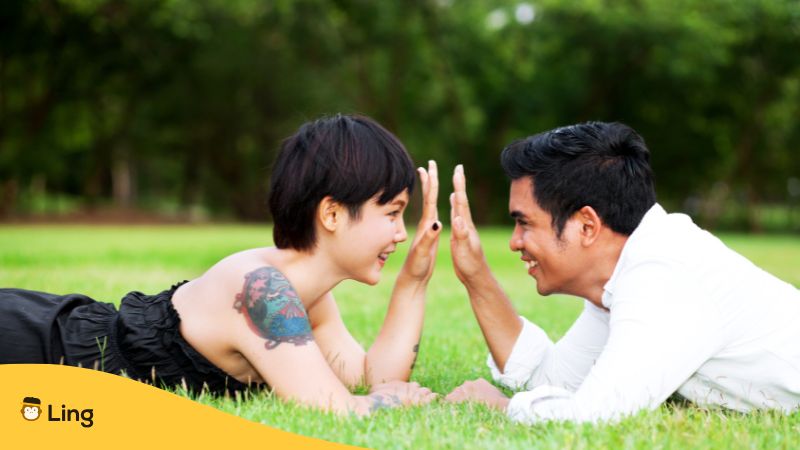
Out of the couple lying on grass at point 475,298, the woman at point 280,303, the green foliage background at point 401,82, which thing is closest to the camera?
the couple lying on grass at point 475,298

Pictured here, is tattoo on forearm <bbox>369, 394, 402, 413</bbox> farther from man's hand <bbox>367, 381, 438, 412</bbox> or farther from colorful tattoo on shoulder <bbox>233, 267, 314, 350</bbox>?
colorful tattoo on shoulder <bbox>233, 267, 314, 350</bbox>

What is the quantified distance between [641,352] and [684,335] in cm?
23

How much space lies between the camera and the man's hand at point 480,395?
12.5 ft

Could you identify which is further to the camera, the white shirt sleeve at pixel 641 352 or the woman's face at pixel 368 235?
the woman's face at pixel 368 235

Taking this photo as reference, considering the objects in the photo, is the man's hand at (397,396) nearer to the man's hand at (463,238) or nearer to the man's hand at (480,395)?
the man's hand at (480,395)

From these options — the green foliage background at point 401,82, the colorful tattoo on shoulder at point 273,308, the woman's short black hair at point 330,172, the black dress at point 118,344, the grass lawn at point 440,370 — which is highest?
the green foliage background at point 401,82

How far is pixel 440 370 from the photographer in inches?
200

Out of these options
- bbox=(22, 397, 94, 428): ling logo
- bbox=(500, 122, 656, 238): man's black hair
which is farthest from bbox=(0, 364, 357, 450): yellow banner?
bbox=(500, 122, 656, 238): man's black hair

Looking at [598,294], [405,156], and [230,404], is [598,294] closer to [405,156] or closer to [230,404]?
[405,156]

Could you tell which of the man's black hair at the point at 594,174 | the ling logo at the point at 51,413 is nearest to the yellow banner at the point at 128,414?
the ling logo at the point at 51,413

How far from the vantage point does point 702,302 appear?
3320mm

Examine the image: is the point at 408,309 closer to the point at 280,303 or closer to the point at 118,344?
the point at 280,303

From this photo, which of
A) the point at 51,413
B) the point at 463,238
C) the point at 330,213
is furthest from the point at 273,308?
the point at 463,238

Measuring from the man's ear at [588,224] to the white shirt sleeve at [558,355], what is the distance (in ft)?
2.07
